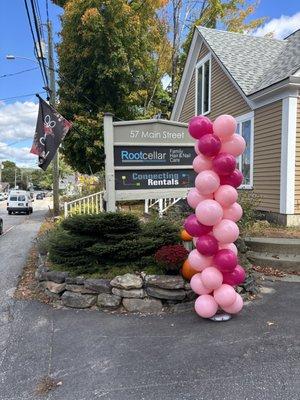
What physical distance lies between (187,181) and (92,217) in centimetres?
216

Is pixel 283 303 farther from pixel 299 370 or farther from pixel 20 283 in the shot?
pixel 20 283

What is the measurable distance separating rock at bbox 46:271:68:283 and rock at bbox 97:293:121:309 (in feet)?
2.15

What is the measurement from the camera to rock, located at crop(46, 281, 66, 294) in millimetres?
5633

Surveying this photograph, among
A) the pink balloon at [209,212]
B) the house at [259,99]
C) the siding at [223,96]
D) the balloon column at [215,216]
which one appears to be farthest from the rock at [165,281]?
the siding at [223,96]

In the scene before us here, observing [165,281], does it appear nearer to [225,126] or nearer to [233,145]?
[233,145]

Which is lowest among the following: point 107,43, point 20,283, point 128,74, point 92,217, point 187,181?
point 20,283

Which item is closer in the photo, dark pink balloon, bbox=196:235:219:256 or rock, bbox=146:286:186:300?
dark pink balloon, bbox=196:235:219:256

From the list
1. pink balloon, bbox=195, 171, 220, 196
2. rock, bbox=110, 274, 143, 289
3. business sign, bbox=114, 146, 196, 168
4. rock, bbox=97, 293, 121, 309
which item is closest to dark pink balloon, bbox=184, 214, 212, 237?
pink balloon, bbox=195, 171, 220, 196

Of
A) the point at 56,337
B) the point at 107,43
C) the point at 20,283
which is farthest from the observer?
the point at 107,43

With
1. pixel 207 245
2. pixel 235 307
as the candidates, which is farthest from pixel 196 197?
pixel 235 307

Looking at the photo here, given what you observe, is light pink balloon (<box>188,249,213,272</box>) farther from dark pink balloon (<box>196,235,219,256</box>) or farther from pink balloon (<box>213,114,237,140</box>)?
pink balloon (<box>213,114,237,140</box>)

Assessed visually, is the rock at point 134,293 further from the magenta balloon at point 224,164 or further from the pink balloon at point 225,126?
the pink balloon at point 225,126

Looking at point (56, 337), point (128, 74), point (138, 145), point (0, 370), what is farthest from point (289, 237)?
point (128, 74)

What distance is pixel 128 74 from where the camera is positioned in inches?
752
